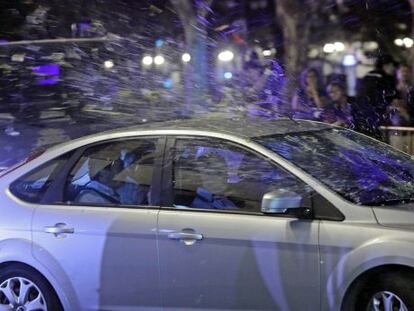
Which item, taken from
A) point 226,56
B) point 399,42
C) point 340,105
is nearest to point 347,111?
point 340,105

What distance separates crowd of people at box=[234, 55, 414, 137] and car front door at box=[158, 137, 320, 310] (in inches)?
121

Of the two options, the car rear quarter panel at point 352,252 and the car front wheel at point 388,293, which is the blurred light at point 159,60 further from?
the car front wheel at point 388,293

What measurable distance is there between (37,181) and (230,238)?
152 centimetres

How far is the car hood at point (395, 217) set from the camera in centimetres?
319

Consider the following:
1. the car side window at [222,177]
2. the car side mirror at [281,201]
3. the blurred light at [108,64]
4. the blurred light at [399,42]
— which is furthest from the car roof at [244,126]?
the blurred light at [108,64]

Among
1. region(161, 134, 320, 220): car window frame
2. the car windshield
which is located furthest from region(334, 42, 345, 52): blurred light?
region(161, 134, 320, 220): car window frame

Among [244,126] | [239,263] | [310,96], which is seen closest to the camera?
[239,263]

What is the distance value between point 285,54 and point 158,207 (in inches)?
150

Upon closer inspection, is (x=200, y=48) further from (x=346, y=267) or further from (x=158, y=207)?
(x=346, y=267)

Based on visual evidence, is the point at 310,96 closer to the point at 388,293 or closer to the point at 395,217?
the point at 395,217

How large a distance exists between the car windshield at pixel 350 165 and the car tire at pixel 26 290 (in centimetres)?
169

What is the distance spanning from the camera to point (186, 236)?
3582mm

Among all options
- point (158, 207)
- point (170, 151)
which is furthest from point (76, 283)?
point (170, 151)

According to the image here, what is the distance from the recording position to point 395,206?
3334 mm
